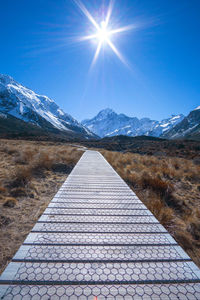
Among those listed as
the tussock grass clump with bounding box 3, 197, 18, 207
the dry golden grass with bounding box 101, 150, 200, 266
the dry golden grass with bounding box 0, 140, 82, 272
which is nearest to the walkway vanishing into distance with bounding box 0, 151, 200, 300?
the dry golden grass with bounding box 0, 140, 82, 272

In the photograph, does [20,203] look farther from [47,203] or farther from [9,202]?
[47,203]

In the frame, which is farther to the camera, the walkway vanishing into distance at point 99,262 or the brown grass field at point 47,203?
the brown grass field at point 47,203

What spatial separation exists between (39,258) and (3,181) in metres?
5.19

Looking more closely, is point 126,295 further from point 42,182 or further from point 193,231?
point 42,182

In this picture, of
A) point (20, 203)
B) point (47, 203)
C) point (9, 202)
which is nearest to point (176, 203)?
point (47, 203)

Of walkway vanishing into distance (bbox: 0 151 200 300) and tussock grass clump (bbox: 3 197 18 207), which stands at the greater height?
walkway vanishing into distance (bbox: 0 151 200 300)

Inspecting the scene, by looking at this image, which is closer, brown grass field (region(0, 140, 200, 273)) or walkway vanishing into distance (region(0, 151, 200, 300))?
walkway vanishing into distance (region(0, 151, 200, 300))

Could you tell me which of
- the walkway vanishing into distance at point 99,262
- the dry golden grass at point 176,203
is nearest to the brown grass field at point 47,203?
the dry golden grass at point 176,203

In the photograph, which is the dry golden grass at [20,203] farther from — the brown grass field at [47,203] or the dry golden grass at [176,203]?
the dry golden grass at [176,203]

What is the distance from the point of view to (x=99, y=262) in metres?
1.63

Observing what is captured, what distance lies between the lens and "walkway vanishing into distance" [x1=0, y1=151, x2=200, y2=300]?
1.32 meters

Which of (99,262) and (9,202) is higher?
(99,262)

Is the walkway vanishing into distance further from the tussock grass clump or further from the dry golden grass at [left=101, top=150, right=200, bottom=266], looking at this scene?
the tussock grass clump

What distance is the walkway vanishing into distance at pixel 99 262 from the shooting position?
1323 mm
